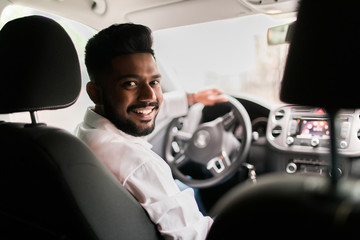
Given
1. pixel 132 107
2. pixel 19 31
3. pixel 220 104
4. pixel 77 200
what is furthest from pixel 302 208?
pixel 220 104

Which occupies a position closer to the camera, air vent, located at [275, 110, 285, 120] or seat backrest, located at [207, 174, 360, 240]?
seat backrest, located at [207, 174, 360, 240]

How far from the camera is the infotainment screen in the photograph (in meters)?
2.23

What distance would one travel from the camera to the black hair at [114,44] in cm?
155

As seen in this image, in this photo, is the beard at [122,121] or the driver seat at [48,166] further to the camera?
the beard at [122,121]

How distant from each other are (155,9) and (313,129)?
49.5 inches

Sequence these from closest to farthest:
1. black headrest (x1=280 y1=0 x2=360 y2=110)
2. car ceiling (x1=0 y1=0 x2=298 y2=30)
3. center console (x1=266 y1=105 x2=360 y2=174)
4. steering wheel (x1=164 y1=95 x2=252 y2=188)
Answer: black headrest (x1=280 y1=0 x2=360 y2=110)
car ceiling (x1=0 y1=0 x2=298 y2=30)
center console (x1=266 y1=105 x2=360 y2=174)
steering wheel (x1=164 y1=95 x2=252 y2=188)

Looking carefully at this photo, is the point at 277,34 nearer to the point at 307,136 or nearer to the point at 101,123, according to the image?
the point at 307,136

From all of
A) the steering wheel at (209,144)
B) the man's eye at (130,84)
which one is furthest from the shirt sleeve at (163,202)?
the steering wheel at (209,144)

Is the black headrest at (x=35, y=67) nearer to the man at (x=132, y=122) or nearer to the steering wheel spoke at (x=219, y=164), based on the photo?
the man at (x=132, y=122)

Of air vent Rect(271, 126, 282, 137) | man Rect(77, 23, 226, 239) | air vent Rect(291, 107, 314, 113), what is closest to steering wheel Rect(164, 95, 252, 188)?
air vent Rect(271, 126, 282, 137)

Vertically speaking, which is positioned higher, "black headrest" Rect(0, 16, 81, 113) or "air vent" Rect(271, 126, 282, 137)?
"black headrest" Rect(0, 16, 81, 113)

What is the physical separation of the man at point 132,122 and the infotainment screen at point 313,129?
1094mm

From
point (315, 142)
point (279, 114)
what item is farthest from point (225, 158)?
point (315, 142)

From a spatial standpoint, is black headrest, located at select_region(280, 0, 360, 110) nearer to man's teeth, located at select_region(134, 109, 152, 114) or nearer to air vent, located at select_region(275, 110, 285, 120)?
man's teeth, located at select_region(134, 109, 152, 114)
